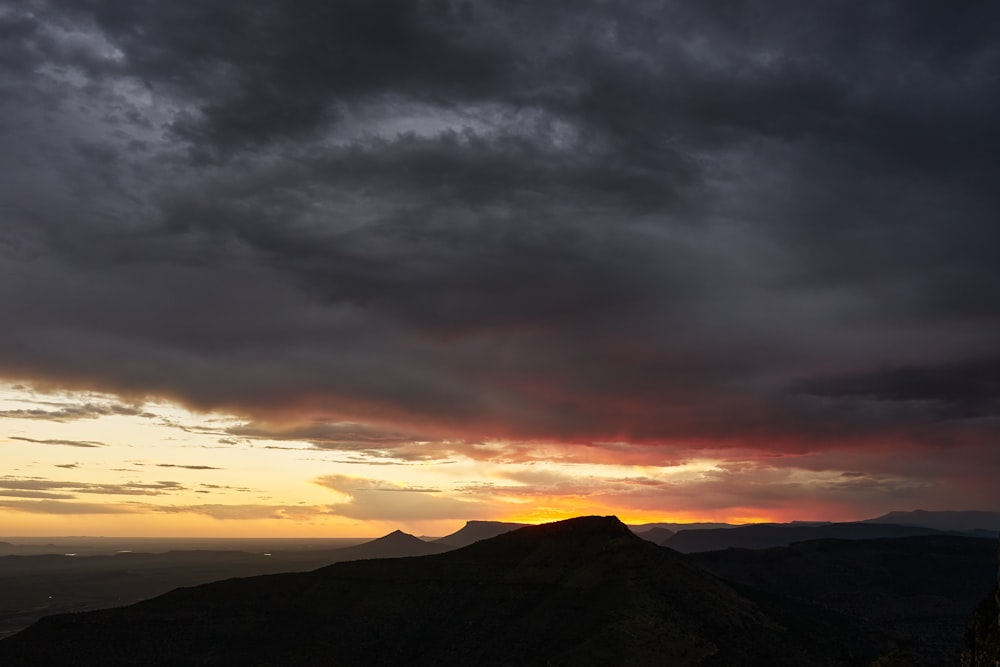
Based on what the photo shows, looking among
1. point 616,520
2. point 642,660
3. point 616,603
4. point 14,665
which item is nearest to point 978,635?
point 642,660

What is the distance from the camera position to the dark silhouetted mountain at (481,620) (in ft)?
433

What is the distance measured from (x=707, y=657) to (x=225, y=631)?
319 ft

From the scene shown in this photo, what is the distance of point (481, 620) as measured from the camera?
151m

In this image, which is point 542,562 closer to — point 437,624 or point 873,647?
point 437,624

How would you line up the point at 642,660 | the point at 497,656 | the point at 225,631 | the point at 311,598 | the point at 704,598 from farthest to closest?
the point at 311,598 < the point at 225,631 < the point at 704,598 < the point at 497,656 < the point at 642,660

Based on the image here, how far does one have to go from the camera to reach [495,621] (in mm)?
149500

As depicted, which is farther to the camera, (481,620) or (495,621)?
(481,620)

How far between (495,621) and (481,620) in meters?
3.39

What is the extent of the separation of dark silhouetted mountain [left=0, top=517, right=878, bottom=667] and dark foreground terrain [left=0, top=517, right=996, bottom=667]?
0.38 metres

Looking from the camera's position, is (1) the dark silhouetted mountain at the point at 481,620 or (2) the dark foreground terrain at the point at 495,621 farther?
(2) the dark foreground terrain at the point at 495,621

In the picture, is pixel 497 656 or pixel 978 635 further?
pixel 497 656

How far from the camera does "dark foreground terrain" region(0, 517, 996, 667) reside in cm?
13250

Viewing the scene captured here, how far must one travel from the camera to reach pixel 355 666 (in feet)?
470

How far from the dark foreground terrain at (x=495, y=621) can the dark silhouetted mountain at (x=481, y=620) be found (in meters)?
0.38
